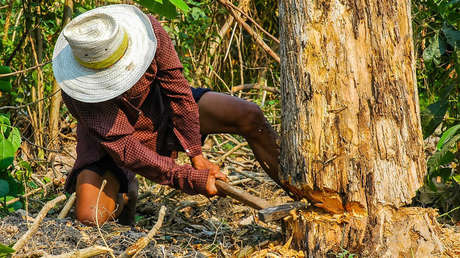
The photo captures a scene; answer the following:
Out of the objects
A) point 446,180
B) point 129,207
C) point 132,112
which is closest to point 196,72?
point 129,207

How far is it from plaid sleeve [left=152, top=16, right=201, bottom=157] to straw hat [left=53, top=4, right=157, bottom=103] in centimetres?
14

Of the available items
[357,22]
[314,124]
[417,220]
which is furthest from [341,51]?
[417,220]

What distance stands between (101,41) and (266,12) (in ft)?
11.5

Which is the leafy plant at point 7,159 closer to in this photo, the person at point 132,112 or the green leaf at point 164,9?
the person at point 132,112

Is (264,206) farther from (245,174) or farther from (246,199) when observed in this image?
(245,174)

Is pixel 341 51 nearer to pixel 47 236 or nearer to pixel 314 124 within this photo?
pixel 314 124

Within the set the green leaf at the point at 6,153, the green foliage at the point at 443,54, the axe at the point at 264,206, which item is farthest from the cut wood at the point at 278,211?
the green leaf at the point at 6,153

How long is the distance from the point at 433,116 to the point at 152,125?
1.48 metres

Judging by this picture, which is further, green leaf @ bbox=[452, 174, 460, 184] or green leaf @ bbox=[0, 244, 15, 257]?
green leaf @ bbox=[452, 174, 460, 184]

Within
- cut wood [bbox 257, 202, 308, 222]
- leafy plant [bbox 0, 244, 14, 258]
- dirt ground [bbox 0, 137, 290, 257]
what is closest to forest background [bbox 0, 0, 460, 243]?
dirt ground [bbox 0, 137, 290, 257]

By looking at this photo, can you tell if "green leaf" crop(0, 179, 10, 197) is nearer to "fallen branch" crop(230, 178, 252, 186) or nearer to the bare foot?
the bare foot

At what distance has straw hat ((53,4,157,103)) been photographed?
258cm

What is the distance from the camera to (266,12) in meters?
5.83

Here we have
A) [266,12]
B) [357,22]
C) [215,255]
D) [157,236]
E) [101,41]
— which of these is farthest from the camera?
[266,12]
